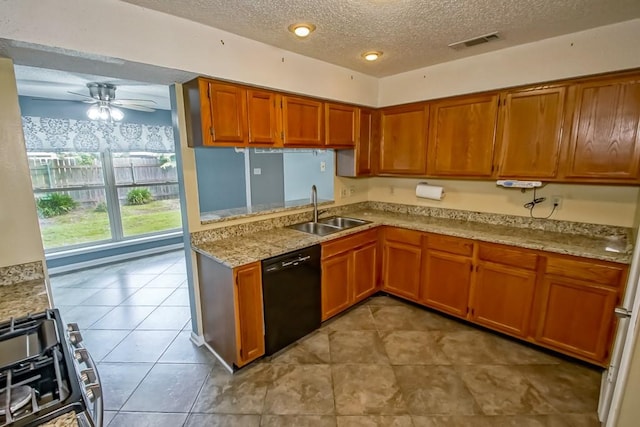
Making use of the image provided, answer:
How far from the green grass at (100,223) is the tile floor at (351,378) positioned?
2138 mm

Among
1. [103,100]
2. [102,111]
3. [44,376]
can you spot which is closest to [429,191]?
[44,376]

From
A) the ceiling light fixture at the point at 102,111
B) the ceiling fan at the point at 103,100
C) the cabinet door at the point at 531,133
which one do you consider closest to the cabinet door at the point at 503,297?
the cabinet door at the point at 531,133

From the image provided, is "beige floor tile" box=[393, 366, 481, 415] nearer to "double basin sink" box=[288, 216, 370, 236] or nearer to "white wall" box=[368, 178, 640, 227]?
"double basin sink" box=[288, 216, 370, 236]

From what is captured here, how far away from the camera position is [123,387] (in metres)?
2.15

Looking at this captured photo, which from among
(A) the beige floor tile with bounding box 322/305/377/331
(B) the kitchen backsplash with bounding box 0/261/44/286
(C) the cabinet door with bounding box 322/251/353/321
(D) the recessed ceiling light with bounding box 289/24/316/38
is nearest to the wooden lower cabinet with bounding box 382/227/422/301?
(A) the beige floor tile with bounding box 322/305/377/331

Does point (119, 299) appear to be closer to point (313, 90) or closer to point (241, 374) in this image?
point (241, 374)

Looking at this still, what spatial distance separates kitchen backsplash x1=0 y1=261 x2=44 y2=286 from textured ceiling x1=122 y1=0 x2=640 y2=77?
5.50ft

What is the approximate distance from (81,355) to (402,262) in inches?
108

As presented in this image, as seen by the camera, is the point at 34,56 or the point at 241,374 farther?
the point at 241,374

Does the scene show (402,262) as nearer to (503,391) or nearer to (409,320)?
(409,320)

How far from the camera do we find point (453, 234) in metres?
2.78

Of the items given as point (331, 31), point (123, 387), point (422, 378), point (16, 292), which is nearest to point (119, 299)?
point (123, 387)

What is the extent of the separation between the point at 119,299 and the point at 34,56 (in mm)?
2760

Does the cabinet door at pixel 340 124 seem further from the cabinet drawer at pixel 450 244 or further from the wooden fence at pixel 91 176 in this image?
the wooden fence at pixel 91 176
